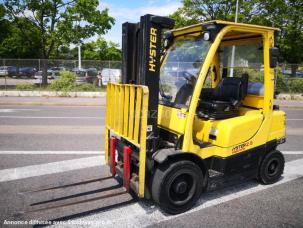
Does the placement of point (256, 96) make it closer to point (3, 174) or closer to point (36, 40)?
point (3, 174)

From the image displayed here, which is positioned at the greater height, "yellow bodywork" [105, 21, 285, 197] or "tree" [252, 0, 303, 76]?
"tree" [252, 0, 303, 76]

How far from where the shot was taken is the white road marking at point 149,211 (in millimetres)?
4109

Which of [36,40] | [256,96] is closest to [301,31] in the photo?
[36,40]

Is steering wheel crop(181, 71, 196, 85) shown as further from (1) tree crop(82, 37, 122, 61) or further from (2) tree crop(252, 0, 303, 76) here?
(1) tree crop(82, 37, 122, 61)

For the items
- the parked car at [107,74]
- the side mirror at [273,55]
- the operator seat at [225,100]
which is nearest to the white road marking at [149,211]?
the operator seat at [225,100]

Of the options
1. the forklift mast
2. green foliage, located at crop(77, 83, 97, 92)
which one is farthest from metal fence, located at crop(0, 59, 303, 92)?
the forklift mast

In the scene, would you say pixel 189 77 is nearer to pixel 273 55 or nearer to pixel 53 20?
pixel 273 55

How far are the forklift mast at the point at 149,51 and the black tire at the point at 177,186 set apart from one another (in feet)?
1.41

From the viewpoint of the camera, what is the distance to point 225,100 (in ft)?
16.9

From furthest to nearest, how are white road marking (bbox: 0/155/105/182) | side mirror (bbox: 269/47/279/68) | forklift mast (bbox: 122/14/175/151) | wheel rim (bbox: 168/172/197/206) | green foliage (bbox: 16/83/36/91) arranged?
1. green foliage (bbox: 16/83/36/91)
2. white road marking (bbox: 0/155/105/182)
3. side mirror (bbox: 269/47/279/68)
4. wheel rim (bbox: 168/172/197/206)
5. forklift mast (bbox: 122/14/175/151)

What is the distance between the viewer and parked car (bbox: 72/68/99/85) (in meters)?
21.2

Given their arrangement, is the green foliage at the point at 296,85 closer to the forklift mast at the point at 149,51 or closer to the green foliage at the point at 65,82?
the green foliage at the point at 65,82

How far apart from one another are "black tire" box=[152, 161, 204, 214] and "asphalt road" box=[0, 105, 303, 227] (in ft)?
0.54

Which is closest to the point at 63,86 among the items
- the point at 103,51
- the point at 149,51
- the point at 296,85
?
the point at 296,85
